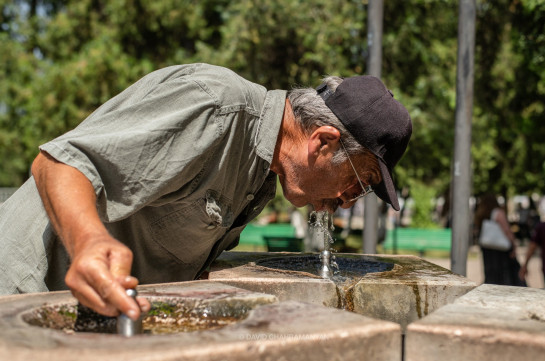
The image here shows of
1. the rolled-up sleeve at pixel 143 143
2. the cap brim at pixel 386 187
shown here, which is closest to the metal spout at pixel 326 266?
the cap brim at pixel 386 187

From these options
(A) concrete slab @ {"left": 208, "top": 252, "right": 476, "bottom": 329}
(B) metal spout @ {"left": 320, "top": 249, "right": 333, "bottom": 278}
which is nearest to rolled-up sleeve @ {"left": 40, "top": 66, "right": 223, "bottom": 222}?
(A) concrete slab @ {"left": 208, "top": 252, "right": 476, "bottom": 329}

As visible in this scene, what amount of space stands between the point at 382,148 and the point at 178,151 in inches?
30.5

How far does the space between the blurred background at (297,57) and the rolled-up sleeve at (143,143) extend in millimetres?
4732

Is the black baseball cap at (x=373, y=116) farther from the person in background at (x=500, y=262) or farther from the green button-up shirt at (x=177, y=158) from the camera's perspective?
the person in background at (x=500, y=262)

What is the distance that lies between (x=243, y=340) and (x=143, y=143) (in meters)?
0.78

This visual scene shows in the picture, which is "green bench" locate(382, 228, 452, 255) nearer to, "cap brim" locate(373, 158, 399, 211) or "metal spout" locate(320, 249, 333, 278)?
"metal spout" locate(320, 249, 333, 278)

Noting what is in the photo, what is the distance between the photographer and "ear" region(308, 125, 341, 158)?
2.19 meters

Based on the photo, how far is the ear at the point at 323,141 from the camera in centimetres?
219

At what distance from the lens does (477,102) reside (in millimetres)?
10914

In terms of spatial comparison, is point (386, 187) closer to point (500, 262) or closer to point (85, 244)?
point (85, 244)

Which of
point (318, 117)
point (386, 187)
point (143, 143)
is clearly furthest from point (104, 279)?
point (386, 187)

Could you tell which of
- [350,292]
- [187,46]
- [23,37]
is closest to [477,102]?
[187,46]

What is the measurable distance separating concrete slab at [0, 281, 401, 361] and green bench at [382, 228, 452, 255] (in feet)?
37.9

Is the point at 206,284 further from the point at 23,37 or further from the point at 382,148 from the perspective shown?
the point at 23,37
